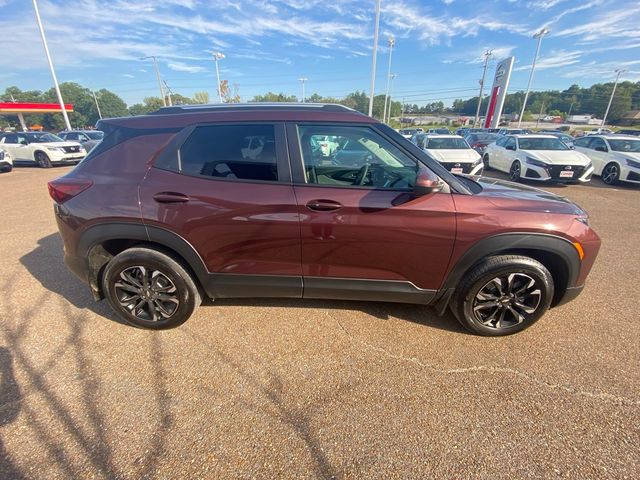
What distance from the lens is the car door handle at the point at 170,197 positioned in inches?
88.4

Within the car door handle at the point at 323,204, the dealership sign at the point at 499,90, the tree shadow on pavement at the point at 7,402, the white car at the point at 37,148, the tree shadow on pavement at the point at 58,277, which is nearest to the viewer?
the tree shadow on pavement at the point at 7,402

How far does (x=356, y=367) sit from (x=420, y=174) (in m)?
1.47

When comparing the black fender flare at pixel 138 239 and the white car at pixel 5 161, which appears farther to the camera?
the white car at pixel 5 161

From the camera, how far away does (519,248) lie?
7.43ft

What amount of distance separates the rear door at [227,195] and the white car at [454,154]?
7110 millimetres

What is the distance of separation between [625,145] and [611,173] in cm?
126

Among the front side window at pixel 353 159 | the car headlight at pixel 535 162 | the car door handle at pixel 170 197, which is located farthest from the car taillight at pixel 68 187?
the car headlight at pixel 535 162

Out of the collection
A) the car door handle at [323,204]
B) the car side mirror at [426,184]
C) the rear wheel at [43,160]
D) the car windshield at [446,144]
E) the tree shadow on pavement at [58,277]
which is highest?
the car side mirror at [426,184]

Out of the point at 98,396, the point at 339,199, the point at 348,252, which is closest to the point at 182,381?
Answer: the point at 98,396

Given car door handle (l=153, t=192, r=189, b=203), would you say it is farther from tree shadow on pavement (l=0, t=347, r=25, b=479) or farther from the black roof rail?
tree shadow on pavement (l=0, t=347, r=25, b=479)

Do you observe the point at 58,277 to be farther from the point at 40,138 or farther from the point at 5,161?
the point at 40,138

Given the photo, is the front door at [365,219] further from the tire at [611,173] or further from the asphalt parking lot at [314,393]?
the tire at [611,173]

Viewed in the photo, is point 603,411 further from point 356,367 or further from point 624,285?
point 624,285

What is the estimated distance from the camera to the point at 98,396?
1.95m
